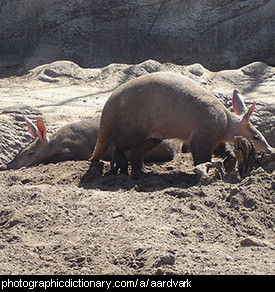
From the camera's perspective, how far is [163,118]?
7051 mm

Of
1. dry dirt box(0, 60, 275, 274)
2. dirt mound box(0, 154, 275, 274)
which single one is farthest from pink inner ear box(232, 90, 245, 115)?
dirt mound box(0, 154, 275, 274)

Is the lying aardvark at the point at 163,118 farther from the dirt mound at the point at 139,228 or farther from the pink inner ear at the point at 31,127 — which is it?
the pink inner ear at the point at 31,127

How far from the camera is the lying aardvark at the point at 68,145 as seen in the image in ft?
27.3

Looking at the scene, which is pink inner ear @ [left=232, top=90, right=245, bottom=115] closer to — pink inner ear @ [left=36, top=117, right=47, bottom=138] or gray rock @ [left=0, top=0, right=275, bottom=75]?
pink inner ear @ [left=36, top=117, right=47, bottom=138]

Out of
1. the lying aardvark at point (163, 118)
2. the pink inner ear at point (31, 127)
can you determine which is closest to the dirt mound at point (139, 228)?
the lying aardvark at point (163, 118)

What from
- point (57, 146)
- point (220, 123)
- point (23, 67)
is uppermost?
point (220, 123)

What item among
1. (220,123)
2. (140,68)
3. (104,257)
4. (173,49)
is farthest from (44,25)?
(104,257)

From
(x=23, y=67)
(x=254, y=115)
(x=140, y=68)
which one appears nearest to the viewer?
(x=254, y=115)

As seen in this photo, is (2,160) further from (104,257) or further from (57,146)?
(104,257)

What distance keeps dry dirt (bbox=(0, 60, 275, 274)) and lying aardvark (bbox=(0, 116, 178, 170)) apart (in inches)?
53.6

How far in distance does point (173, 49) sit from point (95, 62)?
164cm

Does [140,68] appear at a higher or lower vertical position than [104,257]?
lower

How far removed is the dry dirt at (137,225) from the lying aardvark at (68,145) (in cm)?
136

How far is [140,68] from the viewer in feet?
34.4
